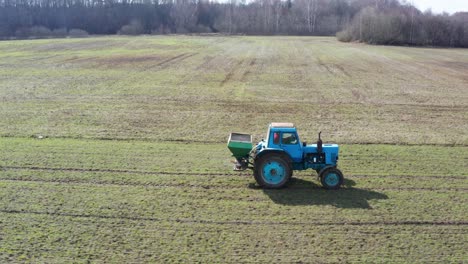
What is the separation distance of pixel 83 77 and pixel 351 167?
83.8 feet

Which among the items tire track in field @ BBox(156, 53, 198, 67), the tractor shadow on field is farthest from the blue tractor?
tire track in field @ BBox(156, 53, 198, 67)

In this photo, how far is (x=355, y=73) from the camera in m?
39.5

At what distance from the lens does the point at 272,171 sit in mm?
13281

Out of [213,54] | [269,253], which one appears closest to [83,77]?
[213,54]

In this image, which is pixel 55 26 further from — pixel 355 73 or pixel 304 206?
pixel 304 206

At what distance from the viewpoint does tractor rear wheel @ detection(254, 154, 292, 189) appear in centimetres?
1313

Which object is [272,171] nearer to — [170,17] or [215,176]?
[215,176]

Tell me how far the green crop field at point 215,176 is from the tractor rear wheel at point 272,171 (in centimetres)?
44

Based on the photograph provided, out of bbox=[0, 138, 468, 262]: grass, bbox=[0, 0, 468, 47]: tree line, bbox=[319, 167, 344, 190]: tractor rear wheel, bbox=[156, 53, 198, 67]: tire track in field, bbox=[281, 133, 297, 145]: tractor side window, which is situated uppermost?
bbox=[0, 0, 468, 47]: tree line

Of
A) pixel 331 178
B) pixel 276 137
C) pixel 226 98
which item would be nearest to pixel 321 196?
pixel 331 178

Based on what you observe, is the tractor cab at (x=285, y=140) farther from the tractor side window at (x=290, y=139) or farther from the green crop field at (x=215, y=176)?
the green crop field at (x=215, y=176)

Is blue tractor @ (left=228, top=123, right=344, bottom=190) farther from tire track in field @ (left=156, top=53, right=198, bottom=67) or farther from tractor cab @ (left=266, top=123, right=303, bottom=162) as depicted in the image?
tire track in field @ (left=156, top=53, right=198, bottom=67)

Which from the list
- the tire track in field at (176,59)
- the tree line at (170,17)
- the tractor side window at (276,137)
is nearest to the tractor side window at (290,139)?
the tractor side window at (276,137)

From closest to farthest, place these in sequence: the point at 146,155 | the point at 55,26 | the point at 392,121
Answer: the point at 146,155, the point at 392,121, the point at 55,26
